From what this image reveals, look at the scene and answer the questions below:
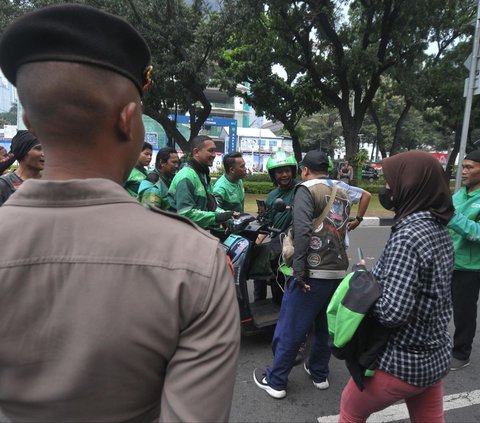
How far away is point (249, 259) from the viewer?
3.26m

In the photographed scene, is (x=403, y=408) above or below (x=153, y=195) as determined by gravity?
below

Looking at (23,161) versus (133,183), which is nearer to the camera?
(23,161)

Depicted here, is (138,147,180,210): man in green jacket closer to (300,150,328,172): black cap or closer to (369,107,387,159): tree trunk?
(300,150,328,172): black cap

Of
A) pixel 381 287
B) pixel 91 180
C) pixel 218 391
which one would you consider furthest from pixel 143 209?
pixel 381 287

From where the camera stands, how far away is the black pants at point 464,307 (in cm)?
291

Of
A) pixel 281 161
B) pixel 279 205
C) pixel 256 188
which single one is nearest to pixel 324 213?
pixel 279 205

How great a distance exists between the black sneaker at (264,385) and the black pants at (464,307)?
5.01 feet

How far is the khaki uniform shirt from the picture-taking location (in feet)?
2.42

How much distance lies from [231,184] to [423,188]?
8.66 ft

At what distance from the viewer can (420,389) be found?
160 centimetres

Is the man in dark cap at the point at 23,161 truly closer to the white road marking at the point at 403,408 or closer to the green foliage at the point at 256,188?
the white road marking at the point at 403,408

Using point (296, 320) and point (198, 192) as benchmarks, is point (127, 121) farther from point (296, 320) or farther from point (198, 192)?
point (198, 192)

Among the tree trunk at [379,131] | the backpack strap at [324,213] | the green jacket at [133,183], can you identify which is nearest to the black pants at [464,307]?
the backpack strap at [324,213]

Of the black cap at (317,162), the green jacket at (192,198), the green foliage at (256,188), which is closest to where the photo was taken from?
the black cap at (317,162)
